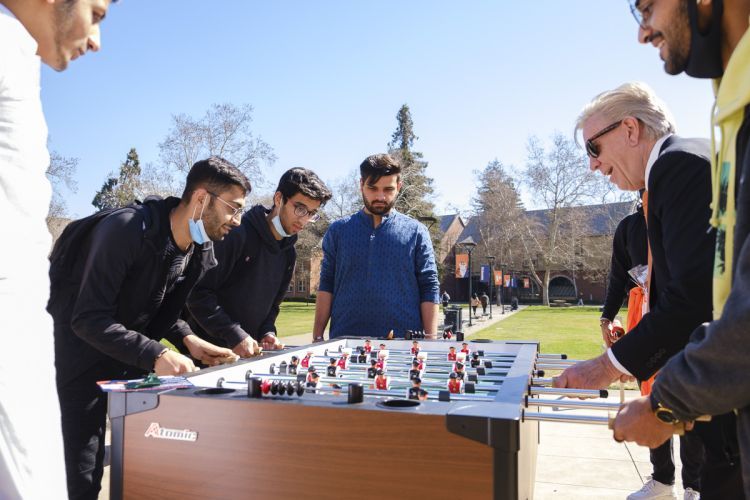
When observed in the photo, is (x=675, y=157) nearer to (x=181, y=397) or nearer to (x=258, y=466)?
(x=258, y=466)

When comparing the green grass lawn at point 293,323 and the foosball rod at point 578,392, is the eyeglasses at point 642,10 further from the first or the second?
the green grass lawn at point 293,323

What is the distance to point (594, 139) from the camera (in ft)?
8.51

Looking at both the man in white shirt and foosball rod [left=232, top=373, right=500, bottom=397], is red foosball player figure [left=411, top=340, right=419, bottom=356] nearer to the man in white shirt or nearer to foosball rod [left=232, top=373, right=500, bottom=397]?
foosball rod [left=232, top=373, right=500, bottom=397]

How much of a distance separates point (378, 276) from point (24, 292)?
3.01m

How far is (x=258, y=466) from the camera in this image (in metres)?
1.66

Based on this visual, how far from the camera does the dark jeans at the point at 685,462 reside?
330 cm

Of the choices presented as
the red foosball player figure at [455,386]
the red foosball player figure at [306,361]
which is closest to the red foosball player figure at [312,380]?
the red foosball player figure at [306,361]

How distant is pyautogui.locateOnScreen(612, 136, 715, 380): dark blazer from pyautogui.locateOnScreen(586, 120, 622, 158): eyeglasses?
444 millimetres

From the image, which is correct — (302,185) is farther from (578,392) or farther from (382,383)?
(578,392)

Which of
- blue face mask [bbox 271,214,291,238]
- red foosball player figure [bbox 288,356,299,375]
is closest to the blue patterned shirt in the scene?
blue face mask [bbox 271,214,291,238]

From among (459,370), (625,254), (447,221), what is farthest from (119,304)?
(447,221)

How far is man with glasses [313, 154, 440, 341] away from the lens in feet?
13.4

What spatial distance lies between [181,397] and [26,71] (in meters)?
1.12

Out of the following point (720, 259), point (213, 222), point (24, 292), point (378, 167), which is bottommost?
point (24, 292)
